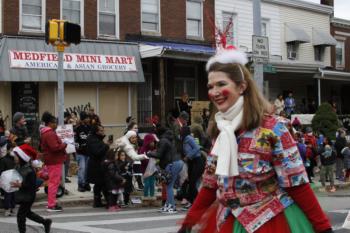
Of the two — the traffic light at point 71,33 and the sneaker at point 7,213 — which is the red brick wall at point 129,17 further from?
the sneaker at point 7,213

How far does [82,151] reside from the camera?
1434 centimetres

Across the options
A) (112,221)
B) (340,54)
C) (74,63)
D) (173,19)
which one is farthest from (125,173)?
(340,54)

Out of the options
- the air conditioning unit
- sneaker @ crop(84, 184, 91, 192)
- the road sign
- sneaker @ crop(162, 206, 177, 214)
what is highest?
the air conditioning unit

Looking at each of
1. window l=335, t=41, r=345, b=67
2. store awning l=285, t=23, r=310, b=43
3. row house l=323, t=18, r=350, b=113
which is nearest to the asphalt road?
store awning l=285, t=23, r=310, b=43

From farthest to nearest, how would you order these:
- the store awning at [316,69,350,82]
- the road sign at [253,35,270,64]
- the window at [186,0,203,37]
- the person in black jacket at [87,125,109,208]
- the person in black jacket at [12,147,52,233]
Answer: the store awning at [316,69,350,82], the window at [186,0,203,37], the road sign at [253,35,270,64], the person in black jacket at [87,125,109,208], the person in black jacket at [12,147,52,233]

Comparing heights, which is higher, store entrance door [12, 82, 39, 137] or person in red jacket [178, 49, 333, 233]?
store entrance door [12, 82, 39, 137]

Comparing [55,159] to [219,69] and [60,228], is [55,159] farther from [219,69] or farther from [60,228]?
[219,69]

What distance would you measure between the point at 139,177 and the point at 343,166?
840 centimetres

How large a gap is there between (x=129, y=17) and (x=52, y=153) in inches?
477

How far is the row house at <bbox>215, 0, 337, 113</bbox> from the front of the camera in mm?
27047

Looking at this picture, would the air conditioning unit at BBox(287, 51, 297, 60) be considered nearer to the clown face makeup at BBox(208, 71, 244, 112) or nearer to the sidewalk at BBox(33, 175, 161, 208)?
the sidewalk at BBox(33, 175, 161, 208)

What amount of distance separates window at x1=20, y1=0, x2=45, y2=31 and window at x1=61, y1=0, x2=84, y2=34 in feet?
2.90

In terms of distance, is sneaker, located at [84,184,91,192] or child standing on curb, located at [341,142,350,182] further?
child standing on curb, located at [341,142,350,182]

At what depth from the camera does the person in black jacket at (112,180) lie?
12.2 meters
